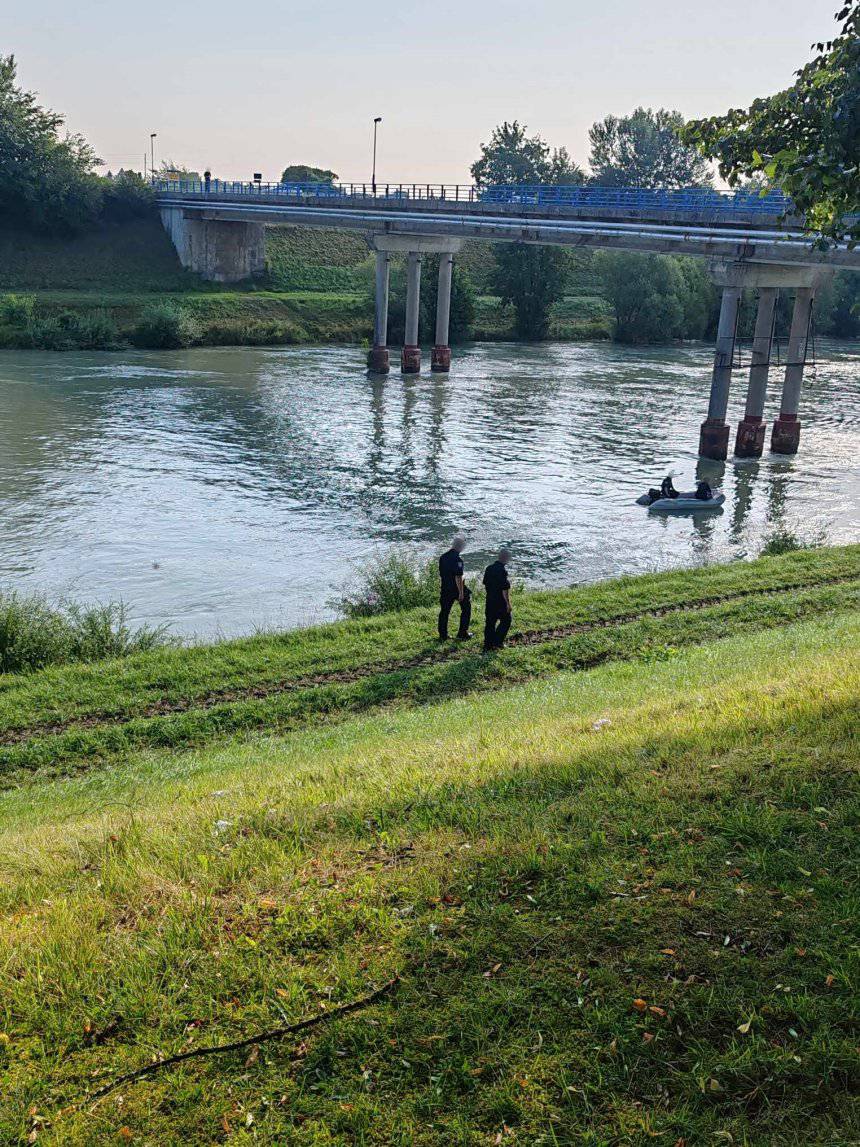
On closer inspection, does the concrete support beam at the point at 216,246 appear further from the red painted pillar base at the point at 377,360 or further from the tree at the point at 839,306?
the tree at the point at 839,306

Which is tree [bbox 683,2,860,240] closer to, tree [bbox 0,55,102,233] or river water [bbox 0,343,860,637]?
river water [bbox 0,343,860,637]

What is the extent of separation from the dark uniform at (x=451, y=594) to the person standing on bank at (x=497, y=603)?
50 cm

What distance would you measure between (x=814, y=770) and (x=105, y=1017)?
208 inches

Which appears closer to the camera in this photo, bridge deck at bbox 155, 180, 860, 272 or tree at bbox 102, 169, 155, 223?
bridge deck at bbox 155, 180, 860, 272

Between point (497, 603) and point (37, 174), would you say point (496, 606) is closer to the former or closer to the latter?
point (497, 603)

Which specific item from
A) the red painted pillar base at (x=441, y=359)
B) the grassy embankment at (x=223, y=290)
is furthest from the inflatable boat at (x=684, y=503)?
the grassy embankment at (x=223, y=290)

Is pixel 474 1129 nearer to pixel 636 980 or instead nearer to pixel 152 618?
pixel 636 980

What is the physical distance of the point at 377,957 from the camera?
6375mm

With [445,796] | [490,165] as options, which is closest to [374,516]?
[445,796]

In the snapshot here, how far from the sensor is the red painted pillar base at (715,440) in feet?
A: 125

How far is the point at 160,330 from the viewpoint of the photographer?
209 feet

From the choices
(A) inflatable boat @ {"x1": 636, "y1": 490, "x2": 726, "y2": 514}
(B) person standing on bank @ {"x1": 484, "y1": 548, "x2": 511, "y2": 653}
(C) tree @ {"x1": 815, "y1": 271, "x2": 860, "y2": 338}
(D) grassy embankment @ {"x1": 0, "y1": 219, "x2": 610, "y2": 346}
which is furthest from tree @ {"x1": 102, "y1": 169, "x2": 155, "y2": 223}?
(B) person standing on bank @ {"x1": 484, "y1": 548, "x2": 511, "y2": 653}

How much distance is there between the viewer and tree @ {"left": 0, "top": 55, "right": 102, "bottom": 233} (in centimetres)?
7594

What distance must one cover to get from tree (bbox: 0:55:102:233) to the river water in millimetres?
23290
